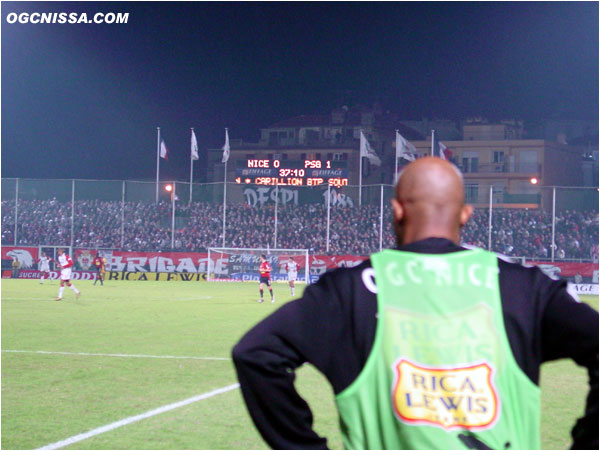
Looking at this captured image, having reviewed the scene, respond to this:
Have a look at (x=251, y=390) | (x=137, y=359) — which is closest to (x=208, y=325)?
(x=137, y=359)

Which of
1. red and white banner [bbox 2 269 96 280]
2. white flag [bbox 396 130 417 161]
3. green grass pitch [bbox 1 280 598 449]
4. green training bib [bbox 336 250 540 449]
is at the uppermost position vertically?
white flag [bbox 396 130 417 161]

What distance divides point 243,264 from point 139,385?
39104 mm

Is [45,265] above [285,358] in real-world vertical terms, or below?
below

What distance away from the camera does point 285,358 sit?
2.51 m

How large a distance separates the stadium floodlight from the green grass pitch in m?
26.4

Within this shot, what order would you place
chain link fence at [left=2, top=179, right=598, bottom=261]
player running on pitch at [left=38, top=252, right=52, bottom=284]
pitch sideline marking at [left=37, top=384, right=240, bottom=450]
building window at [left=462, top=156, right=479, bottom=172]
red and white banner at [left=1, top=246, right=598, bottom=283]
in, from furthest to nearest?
1. building window at [left=462, top=156, right=479, bottom=172]
2. chain link fence at [left=2, top=179, right=598, bottom=261]
3. red and white banner at [left=1, top=246, right=598, bottom=283]
4. player running on pitch at [left=38, top=252, right=52, bottom=284]
5. pitch sideline marking at [left=37, top=384, right=240, bottom=450]

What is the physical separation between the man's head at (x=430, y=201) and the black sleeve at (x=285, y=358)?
0.34m

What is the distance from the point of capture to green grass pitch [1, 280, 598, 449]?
8.43 meters

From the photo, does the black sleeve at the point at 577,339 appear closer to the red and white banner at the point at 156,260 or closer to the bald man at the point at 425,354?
the bald man at the point at 425,354

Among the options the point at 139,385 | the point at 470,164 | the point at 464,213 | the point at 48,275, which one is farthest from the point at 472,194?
the point at 464,213

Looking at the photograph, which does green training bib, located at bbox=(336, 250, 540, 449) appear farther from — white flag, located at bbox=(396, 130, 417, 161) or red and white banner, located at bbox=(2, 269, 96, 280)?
white flag, located at bbox=(396, 130, 417, 161)

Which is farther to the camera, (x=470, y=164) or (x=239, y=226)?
(x=470, y=164)

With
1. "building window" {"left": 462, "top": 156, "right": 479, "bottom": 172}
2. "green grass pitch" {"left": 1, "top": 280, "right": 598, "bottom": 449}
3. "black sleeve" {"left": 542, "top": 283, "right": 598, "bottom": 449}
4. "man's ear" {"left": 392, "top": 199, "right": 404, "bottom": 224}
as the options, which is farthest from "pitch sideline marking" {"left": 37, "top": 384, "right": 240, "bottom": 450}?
"building window" {"left": 462, "top": 156, "right": 479, "bottom": 172}

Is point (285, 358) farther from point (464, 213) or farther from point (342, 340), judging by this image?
point (464, 213)
